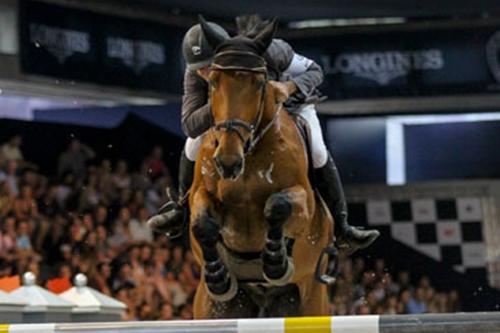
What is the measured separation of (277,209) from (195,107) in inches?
31.0

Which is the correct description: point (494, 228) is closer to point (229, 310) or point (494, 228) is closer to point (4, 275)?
point (4, 275)

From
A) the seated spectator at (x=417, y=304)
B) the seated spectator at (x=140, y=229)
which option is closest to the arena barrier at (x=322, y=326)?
the seated spectator at (x=140, y=229)

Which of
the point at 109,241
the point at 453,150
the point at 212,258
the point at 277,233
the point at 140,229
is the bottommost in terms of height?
the point at 212,258

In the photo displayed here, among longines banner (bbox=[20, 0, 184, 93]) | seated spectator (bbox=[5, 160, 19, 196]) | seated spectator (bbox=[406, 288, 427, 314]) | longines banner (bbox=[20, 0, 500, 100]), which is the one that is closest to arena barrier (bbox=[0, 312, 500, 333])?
seated spectator (bbox=[5, 160, 19, 196])

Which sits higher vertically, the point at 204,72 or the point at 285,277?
the point at 204,72

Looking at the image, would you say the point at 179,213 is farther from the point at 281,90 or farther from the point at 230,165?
the point at 230,165

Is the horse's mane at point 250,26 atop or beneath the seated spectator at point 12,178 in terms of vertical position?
beneath

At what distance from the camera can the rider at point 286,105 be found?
6453 millimetres

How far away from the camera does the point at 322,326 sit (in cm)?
423

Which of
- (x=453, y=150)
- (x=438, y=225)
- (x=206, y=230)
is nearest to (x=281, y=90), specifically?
(x=206, y=230)

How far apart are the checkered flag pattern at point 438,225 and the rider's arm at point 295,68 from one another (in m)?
9.65

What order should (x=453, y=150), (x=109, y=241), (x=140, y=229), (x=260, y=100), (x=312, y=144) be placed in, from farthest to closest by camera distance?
(x=453, y=150)
(x=140, y=229)
(x=109, y=241)
(x=312, y=144)
(x=260, y=100)

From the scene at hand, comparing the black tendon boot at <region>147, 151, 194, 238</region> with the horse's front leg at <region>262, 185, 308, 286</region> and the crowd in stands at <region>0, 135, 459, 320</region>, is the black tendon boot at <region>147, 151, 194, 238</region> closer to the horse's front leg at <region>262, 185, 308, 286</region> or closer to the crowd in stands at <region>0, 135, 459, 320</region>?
the horse's front leg at <region>262, 185, 308, 286</region>

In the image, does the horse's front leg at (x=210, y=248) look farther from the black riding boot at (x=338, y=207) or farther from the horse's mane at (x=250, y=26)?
the black riding boot at (x=338, y=207)
